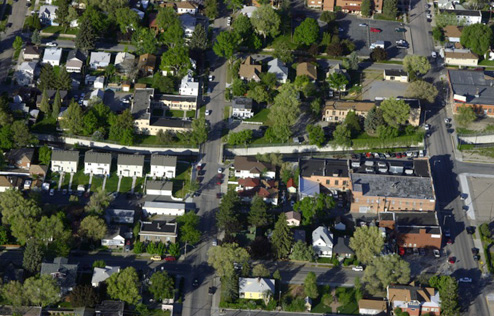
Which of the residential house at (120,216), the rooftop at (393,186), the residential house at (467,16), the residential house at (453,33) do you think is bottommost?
the residential house at (120,216)

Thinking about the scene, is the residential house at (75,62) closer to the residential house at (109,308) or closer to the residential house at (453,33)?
the residential house at (109,308)

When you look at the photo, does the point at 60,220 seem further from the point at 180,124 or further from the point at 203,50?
the point at 203,50

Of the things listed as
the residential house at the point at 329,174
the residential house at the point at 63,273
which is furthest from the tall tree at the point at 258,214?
the residential house at the point at 63,273

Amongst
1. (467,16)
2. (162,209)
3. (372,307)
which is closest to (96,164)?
(162,209)

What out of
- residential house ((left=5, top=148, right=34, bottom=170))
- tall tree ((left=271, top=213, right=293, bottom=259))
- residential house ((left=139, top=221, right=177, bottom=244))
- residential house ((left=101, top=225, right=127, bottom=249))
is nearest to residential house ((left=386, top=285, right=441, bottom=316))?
tall tree ((left=271, top=213, right=293, bottom=259))

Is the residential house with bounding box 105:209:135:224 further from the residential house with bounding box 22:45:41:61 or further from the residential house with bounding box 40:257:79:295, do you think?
the residential house with bounding box 22:45:41:61

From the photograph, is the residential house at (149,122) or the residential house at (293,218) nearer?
the residential house at (293,218)
